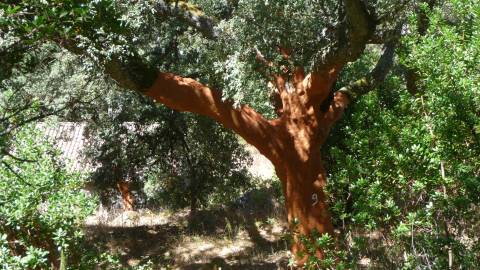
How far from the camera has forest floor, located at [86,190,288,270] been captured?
881cm

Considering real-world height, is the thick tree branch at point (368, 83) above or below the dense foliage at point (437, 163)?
above

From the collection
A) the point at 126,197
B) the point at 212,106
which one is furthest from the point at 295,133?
the point at 126,197

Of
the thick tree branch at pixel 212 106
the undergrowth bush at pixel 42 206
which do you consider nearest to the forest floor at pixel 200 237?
the thick tree branch at pixel 212 106

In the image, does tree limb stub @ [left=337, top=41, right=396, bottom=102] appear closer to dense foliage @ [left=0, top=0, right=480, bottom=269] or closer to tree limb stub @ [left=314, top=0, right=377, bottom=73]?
dense foliage @ [left=0, top=0, right=480, bottom=269]

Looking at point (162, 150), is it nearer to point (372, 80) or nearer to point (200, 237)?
point (200, 237)

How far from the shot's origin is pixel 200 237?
1004 cm

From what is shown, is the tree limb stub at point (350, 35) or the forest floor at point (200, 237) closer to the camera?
the tree limb stub at point (350, 35)

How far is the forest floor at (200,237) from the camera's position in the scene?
8.81 metres

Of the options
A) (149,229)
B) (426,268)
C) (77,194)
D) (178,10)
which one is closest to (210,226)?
(149,229)

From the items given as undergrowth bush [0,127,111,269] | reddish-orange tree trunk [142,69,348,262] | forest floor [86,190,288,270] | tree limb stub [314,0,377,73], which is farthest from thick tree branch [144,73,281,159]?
forest floor [86,190,288,270]

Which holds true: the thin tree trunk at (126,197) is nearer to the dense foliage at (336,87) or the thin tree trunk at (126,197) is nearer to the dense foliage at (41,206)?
the dense foliage at (336,87)

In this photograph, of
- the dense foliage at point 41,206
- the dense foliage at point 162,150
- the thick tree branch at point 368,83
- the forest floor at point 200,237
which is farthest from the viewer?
the dense foliage at point 162,150

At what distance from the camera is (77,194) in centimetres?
503

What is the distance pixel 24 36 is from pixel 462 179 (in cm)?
327
